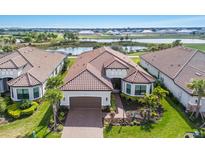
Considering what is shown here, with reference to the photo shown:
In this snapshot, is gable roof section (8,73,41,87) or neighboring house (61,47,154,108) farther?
gable roof section (8,73,41,87)

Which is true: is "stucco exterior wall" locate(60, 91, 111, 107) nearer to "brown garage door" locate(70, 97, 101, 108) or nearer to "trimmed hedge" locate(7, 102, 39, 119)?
"brown garage door" locate(70, 97, 101, 108)

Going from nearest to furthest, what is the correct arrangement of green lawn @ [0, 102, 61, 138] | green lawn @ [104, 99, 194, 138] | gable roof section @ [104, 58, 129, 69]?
green lawn @ [104, 99, 194, 138], green lawn @ [0, 102, 61, 138], gable roof section @ [104, 58, 129, 69]

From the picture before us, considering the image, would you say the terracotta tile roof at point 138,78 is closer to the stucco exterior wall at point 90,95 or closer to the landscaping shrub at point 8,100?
the stucco exterior wall at point 90,95

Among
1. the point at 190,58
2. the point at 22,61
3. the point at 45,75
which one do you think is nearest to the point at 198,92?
the point at 190,58

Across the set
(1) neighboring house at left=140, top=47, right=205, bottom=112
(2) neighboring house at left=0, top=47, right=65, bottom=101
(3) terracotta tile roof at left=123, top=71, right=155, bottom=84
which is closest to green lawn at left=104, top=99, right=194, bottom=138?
(1) neighboring house at left=140, top=47, right=205, bottom=112

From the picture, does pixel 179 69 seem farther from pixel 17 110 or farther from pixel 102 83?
pixel 17 110

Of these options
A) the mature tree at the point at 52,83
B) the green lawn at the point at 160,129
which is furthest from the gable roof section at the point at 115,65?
the green lawn at the point at 160,129
